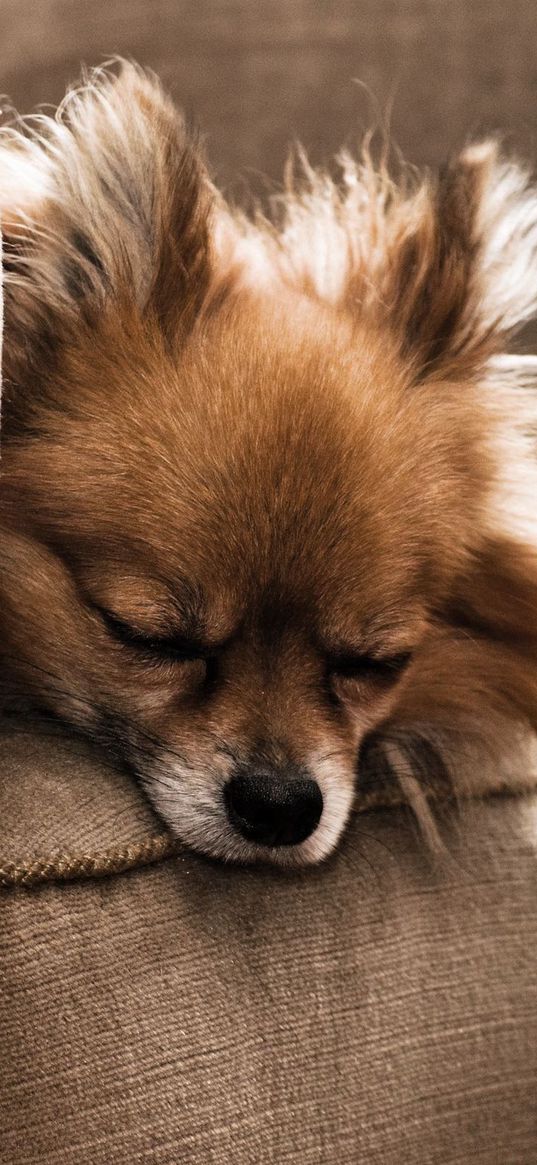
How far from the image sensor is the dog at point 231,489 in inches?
57.2

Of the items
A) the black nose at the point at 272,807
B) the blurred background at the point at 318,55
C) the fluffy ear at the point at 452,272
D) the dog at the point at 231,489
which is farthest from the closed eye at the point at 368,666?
the blurred background at the point at 318,55

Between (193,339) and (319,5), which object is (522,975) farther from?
(319,5)

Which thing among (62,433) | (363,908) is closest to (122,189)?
(62,433)

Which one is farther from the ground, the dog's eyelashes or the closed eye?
the dog's eyelashes

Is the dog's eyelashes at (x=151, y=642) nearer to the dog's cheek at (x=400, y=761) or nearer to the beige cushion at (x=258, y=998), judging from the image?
the beige cushion at (x=258, y=998)

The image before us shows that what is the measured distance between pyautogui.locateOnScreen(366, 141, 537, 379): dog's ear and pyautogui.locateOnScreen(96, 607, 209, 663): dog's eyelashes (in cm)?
53

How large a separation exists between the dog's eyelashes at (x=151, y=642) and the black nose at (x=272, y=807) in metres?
0.16

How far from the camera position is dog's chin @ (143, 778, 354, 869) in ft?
4.54

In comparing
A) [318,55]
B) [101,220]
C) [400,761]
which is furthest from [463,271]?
[318,55]

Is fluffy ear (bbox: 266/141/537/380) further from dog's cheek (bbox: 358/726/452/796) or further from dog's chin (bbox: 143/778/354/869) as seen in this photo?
dog's chin (bbox: 143/778/354/869)

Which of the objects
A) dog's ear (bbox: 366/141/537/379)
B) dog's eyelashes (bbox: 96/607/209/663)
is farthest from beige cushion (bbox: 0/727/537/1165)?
dog's ear (bbox: 366/141/537/379)

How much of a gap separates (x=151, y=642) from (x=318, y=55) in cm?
179

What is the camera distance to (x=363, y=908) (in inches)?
55.2

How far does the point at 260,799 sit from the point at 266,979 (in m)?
0.23
